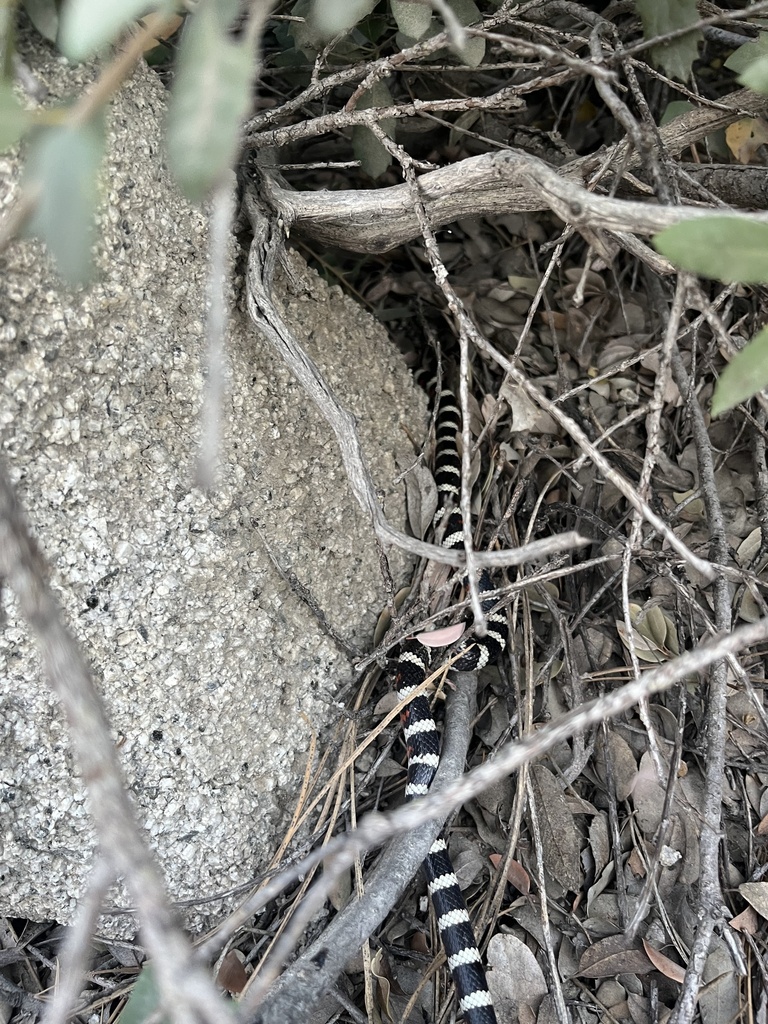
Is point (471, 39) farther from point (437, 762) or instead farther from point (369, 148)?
point (437, 762)

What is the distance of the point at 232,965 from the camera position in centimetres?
133

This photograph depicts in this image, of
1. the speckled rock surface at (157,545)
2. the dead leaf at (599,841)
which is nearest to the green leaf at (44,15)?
the speckled rock surface at (157,545)

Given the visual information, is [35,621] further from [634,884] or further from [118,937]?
[634,884]

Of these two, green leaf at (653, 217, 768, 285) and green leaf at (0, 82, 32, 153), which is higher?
green leaf at (0, 82, 32, 153)

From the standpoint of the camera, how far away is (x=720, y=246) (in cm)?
76

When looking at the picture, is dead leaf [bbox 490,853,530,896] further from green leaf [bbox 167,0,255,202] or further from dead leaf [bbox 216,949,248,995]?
green leaf [bbox 167,0,255,202]

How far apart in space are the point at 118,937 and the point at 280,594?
63 centimetres

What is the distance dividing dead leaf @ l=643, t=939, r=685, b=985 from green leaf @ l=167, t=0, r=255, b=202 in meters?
1.34

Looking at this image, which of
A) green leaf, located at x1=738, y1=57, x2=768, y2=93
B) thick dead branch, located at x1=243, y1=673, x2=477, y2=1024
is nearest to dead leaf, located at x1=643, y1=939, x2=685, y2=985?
thick dead branch, located at x1=243, y1=673, x2=477, y2=1024

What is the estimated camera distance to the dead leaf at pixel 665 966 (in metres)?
1.34

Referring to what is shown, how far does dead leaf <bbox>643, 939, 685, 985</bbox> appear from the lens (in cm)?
134

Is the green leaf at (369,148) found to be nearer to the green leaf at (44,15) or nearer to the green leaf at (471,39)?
the green leaf at (471,39)

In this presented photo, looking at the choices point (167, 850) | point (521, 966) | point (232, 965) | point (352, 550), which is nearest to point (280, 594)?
point (352, 550)

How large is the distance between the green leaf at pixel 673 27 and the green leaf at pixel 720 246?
22.2 inches
